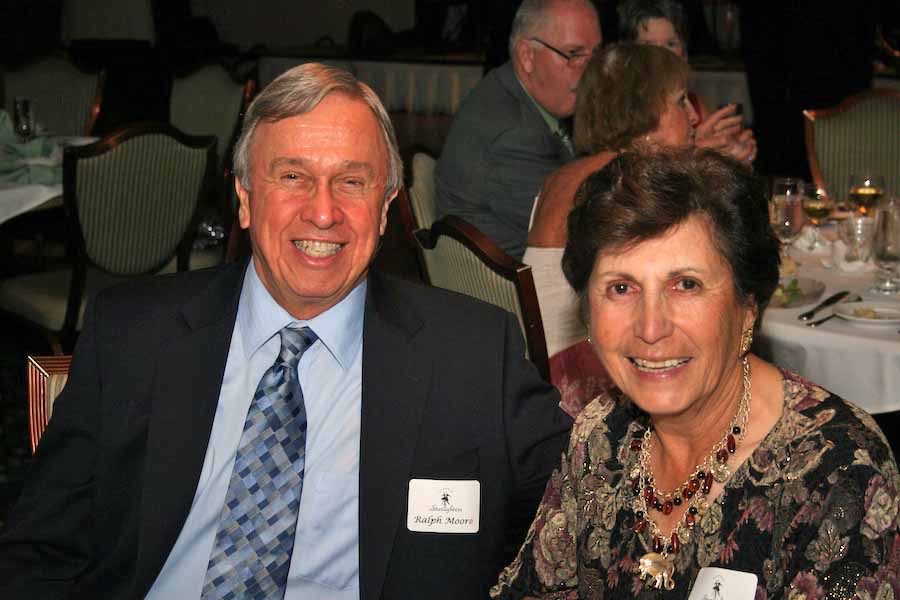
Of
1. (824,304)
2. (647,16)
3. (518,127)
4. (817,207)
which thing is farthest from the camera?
(647,16)

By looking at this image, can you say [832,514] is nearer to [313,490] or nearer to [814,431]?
[814,431]

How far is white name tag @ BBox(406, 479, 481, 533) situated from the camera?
2031mm

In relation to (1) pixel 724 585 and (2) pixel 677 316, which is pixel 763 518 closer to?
(1) pixel 724 585

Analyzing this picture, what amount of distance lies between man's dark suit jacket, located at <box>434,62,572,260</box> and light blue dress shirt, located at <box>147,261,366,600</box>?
7.34ft

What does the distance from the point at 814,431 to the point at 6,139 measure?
4.78m

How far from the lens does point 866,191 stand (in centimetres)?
443

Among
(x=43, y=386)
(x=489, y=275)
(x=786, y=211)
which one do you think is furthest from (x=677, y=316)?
(x=786, y=211)

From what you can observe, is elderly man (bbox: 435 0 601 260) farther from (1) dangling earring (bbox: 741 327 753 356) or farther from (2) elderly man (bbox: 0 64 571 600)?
(1) dangling earring (bbox: 741 327 753 356)

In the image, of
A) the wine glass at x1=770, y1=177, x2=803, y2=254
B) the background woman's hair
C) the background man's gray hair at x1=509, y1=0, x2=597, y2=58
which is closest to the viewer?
the wine glass at x1=770, y1=177, x2=803, y2=254

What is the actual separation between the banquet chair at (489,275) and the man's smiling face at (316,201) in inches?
37.6

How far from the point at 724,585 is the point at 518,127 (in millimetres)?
2927

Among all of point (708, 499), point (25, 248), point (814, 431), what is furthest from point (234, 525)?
point (25, 248)

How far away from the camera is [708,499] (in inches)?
72.5

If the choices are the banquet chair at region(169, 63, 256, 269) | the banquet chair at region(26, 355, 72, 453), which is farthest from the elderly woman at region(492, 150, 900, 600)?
the banquet chair at region(169, 63, 256, 269)
